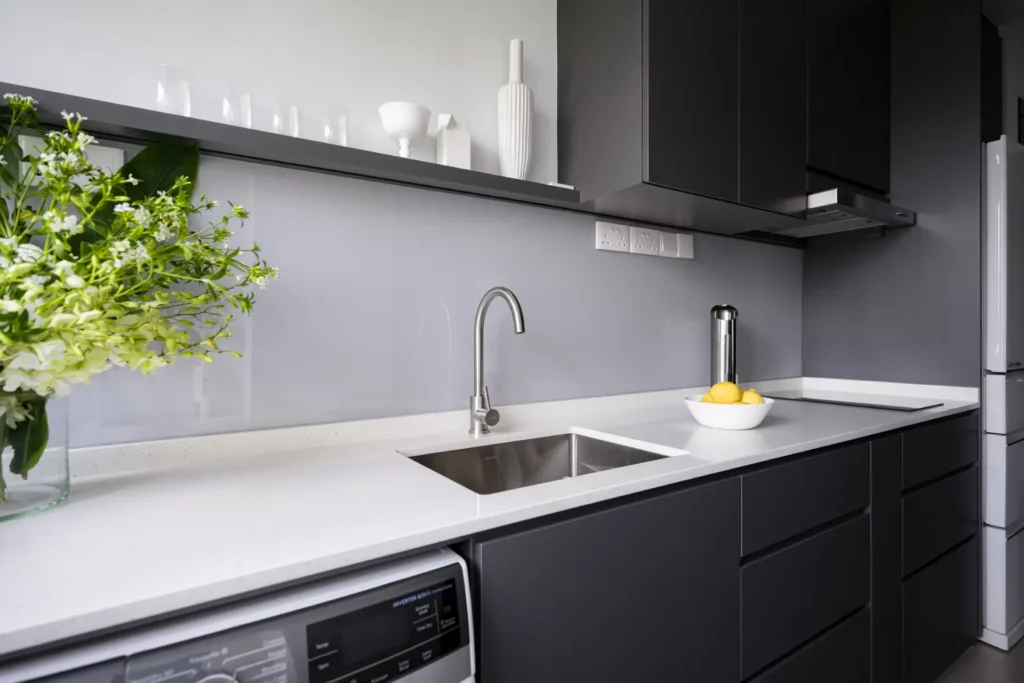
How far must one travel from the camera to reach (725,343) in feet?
6.46

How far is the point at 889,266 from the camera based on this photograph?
224cm

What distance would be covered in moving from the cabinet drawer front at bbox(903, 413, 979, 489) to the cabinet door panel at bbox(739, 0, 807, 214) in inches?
32.5

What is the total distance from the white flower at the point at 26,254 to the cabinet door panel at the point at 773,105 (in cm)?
162

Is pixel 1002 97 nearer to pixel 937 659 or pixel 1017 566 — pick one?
pixel 1017 566

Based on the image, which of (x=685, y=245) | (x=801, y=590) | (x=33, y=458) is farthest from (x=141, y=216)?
(x=685, y=245)

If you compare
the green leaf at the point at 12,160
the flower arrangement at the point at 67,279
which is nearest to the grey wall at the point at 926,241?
the flower arrangement at the point at 67,279

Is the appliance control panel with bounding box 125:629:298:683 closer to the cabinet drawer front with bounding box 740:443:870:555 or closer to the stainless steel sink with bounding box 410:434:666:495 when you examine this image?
the stainless steel sink with bounding box 410:434:666:495

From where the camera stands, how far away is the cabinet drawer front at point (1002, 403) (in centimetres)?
193

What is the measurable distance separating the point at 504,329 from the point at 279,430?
655 mm

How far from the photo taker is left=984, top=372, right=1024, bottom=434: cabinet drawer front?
1.93m

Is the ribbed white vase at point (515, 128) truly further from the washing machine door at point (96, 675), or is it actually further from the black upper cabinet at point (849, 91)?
the washing machine door at point (96, 675)

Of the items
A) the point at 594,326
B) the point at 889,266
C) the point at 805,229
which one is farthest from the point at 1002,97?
the point at 594,326

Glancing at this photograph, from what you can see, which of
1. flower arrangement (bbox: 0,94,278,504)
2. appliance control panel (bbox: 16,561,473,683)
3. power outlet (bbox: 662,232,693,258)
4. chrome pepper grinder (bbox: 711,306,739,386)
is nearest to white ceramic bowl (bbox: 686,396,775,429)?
chrome pepper grinder (bbox: 711,306,739,386)

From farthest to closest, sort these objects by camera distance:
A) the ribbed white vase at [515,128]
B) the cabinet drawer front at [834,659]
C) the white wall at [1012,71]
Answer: the white wall at [1012,71]
the ribbed white vase at [515,128]
the cabinet drawer front at [834,659]
